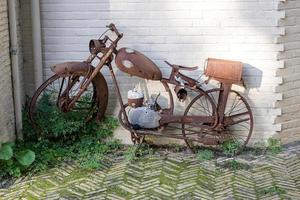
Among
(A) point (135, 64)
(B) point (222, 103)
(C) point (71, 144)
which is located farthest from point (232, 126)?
(C) point (71, 144)

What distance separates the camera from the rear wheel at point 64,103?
650 centimetres

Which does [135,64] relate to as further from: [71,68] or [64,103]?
[64,103]

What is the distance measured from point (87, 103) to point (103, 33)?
0.82m

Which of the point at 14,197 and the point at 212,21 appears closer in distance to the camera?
the point at 14,197

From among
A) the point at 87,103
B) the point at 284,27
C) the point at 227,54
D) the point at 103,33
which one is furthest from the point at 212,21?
the point at 87,103

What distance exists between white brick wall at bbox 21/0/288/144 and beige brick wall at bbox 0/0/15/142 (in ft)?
1.75

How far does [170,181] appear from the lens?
5949 mm

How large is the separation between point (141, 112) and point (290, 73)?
1.80 m

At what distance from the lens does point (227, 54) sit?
261 inches

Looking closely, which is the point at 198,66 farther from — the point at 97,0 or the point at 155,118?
the point at 97,0

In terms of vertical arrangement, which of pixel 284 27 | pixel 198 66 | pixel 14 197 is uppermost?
pixel 284 27

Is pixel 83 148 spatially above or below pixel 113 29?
below

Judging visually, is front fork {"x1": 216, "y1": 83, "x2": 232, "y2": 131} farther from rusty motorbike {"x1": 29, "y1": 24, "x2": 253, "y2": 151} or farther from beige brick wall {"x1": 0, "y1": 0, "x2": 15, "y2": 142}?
beige brick wall {"x1": 0, "y1": 0, "x2": 15, "y2": 142}

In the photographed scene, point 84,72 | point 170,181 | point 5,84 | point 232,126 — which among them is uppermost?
point 84,72
